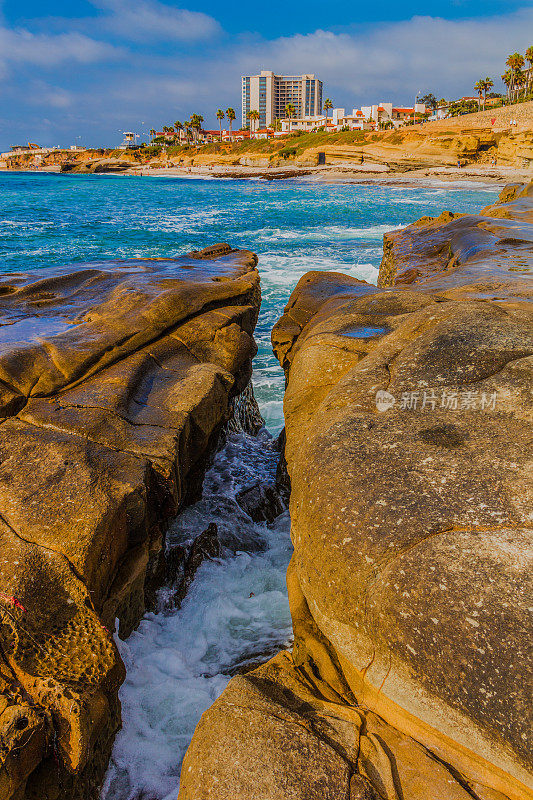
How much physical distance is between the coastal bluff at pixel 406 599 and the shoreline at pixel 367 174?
5989 cm

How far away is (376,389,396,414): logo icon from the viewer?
4051mm

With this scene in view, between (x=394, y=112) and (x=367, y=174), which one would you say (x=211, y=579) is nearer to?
(x=367, y=174)

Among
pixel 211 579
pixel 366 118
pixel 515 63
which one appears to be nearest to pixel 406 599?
pixel 211 579

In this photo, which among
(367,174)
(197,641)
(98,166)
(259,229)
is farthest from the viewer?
(98,166)

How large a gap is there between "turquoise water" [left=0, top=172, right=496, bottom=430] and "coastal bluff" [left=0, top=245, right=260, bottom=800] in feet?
12.5

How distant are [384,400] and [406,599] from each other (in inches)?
72.1

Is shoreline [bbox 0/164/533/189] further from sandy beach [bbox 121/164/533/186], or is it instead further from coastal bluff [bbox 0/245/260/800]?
coastal bluff [bbox 0/245/260/800]

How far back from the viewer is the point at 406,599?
8.74ft

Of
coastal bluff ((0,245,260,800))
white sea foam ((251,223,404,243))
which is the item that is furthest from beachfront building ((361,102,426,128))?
coastal bluff ((0,245,260,800))

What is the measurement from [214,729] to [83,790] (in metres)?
1.42

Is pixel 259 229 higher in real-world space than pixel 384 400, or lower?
higher

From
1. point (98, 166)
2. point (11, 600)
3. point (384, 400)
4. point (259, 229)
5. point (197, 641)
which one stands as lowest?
point (197, 641)

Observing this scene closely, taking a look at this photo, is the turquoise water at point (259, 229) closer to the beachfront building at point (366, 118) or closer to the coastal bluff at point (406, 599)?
the coastal bluff at point (406, 599)

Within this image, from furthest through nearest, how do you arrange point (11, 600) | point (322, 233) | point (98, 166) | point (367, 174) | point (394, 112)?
point (394, 112) < point (98, 166) < point (367, 174) < point (322, 233) < point (11, 600)
